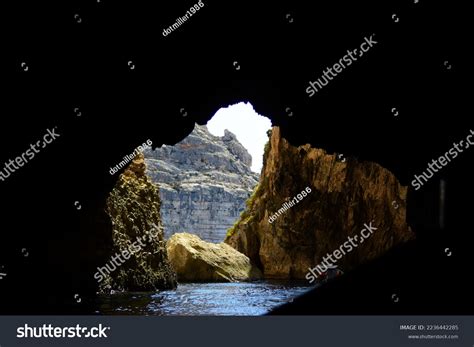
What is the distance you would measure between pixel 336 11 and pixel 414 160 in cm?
600

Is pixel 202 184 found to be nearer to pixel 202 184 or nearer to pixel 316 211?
pixel 202 184

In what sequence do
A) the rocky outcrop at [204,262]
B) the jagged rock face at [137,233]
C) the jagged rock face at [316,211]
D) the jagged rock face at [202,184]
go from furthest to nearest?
the jagged rock face at [202,184], the jagged rock face at [316,211], the rocky outcrop at [204,262], the jagged rock face at [137,233]

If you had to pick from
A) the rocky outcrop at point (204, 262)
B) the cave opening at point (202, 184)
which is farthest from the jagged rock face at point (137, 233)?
the cave opening at point (202, 184)

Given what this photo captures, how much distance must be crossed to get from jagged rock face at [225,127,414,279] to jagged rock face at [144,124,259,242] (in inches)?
A: 3938

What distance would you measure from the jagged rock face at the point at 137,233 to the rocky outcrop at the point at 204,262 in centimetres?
751

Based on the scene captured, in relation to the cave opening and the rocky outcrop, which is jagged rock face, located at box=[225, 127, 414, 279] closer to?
the rocky outcrop

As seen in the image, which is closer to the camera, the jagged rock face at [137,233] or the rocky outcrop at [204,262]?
the jagged rock face at [137,233]

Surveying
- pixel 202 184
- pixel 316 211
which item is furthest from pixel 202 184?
pixel 316 211

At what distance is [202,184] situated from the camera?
14462 cm

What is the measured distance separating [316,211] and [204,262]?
9.97 metres

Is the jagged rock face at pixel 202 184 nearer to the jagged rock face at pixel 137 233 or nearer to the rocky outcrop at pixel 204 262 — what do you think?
the rocky outcrop at pixel 204 262

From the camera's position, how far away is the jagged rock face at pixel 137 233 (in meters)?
18.6

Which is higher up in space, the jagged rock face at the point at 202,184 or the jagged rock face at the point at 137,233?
the jagged rock face at the point at 202,184

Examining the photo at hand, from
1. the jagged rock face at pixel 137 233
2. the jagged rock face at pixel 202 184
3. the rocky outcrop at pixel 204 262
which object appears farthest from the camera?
the jagged rock face at pixel 202 184
